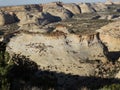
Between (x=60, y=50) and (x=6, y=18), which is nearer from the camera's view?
(x=60, y=50)

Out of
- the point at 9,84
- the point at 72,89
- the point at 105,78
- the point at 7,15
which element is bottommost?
the point at 7,15

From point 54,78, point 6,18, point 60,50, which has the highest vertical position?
point 54,78

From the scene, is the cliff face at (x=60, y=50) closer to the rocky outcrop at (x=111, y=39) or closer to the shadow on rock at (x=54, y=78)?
the shadow on rock at (x=54, y=78)

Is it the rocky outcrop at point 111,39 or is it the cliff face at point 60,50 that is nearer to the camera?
the cliff face at point 60,50

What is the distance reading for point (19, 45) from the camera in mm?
41062

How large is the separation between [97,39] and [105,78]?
707 centimetres

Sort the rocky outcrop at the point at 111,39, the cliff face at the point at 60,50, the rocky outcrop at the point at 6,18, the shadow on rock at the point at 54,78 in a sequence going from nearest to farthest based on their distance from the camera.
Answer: the shadow on rock at the point at 54,78, the cliff face at the point at 60,50, the rocky outcrop at the point at 111,39, the rocky outcrop at the point at 6,18

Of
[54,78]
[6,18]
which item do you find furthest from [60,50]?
[6,18]

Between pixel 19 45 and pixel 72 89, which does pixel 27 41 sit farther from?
pixel 72 89

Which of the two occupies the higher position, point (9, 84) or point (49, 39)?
point (9, 84)

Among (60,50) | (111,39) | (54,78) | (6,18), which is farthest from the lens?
(6,18)

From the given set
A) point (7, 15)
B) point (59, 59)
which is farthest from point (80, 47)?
point (7, 15)

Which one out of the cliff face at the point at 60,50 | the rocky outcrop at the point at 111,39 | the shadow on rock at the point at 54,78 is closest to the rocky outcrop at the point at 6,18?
the rocky outcrop at the point at 111,39

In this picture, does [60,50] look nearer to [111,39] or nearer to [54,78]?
[54,78]
